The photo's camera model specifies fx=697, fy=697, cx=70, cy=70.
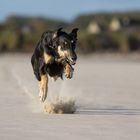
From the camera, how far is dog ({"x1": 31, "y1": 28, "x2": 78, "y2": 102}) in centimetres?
1221

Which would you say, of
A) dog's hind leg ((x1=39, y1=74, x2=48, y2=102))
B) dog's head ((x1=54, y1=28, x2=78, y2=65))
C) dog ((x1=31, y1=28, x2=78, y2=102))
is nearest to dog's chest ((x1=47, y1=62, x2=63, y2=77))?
dog ((x1=31, y1=28, x2=78, y2=102))

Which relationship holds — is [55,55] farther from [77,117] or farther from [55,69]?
[77,117]

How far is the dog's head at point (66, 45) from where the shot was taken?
472 inches

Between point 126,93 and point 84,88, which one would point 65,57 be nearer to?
point 126,93

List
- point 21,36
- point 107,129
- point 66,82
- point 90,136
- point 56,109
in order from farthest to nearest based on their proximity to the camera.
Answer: point 21,36 → point 66,82 → point 56,109 → point 107,129 → point 90,136

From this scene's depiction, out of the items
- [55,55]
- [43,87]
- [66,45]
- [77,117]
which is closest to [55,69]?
[55,55]

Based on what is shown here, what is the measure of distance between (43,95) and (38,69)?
638mm

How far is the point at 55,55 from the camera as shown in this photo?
1241cm

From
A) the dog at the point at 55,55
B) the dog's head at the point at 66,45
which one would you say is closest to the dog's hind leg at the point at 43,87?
the dog at the point at 55,55

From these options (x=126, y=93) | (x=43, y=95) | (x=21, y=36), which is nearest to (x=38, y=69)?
(x=43, y=95)

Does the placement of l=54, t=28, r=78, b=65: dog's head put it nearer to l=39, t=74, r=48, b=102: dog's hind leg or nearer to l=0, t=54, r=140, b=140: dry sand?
l=39, t=74, r=48, b=102: dog's hind leg

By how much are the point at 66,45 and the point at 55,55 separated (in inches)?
13.6

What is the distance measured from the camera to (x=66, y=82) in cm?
2136

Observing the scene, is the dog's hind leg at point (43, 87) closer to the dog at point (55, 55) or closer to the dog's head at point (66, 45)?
the dog at point (55, 55)
